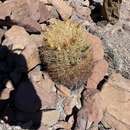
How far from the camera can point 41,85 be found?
6.26 metres

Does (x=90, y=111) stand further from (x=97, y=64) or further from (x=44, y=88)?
(x=97, y=64)

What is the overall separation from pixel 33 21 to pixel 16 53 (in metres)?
0.69

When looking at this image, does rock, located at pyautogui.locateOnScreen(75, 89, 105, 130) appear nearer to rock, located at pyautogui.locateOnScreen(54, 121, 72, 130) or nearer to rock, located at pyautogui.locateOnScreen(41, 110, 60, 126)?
rock, located at pyautogui.locateOnScreen(54, 121, 72, 130)

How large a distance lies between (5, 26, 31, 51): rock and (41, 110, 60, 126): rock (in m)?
0.98

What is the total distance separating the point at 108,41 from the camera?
7086 millimetres

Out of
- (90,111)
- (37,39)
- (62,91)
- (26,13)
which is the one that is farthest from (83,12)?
(90,111)

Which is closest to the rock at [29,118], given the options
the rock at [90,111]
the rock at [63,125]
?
the rock at [63,125]

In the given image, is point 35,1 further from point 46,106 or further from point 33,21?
point 46,106

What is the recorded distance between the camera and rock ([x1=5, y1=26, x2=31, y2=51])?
6.39m

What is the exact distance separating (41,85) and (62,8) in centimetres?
166

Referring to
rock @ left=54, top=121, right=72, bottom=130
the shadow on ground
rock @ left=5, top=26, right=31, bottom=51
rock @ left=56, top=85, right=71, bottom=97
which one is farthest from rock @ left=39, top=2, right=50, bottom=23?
rock @ left=54, top=121, right=72, bottom=130

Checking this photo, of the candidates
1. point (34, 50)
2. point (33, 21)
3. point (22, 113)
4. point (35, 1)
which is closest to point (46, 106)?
point (22, 113)

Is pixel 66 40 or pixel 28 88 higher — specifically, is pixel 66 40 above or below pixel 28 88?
above

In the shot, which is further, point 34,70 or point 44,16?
point 44,16
